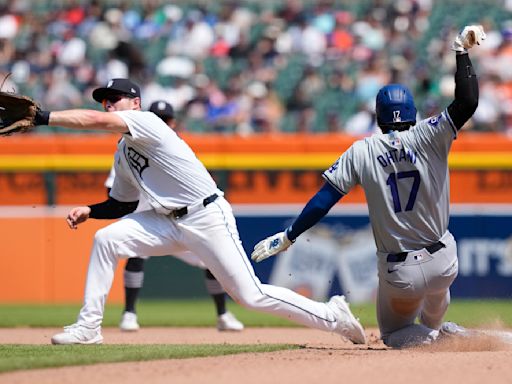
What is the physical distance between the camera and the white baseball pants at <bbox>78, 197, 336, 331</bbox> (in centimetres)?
672

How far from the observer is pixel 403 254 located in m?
6.41

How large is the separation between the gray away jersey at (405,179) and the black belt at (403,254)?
0.03 meters

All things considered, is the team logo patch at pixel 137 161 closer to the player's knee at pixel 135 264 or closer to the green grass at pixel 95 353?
the green grass at pixel 95 353

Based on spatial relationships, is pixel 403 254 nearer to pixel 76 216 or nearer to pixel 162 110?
pixel 76 216

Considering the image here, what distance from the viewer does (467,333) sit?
6.66m

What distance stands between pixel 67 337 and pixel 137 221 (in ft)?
3.02

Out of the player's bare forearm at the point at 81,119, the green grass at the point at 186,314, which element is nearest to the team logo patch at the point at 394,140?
the player's bare forearm at the point at 81,119

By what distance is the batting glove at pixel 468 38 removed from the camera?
6242mm

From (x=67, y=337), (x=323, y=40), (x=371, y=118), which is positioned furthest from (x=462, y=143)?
(x=67, y=337)

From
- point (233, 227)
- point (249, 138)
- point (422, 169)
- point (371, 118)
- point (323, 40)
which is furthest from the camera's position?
point (323, 40)

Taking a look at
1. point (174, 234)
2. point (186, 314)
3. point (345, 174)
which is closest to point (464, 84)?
point (345, 174)

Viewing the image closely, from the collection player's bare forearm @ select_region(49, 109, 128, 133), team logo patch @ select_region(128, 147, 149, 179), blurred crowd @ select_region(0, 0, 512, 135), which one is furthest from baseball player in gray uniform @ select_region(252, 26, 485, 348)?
blurred crowd @ select_region(0, 0, 512, 135)

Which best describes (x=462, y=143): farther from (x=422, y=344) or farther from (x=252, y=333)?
(x=422, y=344)

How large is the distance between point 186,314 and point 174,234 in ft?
13.6
